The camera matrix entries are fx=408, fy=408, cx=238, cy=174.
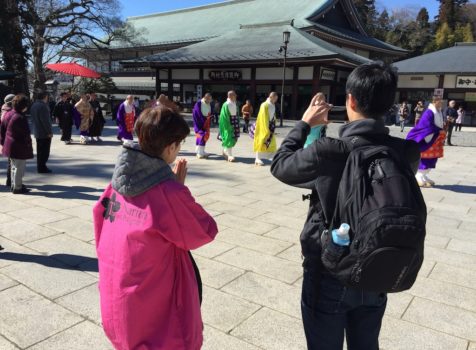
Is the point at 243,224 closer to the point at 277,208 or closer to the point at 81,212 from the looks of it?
the point at 277,208

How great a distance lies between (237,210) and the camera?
5.29 meters

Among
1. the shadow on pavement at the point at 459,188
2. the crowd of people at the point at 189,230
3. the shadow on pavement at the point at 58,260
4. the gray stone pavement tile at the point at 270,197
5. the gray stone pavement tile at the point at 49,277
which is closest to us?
the crowd of people at the point at 189,230

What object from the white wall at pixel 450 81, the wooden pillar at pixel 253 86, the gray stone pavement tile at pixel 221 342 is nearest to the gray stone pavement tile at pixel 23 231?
the gray stone pavement tile at pixel 221 342

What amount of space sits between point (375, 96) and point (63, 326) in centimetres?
227

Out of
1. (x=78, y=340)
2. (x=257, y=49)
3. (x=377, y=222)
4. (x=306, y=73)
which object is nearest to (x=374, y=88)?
(x=377, y=222)

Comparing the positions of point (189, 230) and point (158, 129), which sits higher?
point (158, 129)

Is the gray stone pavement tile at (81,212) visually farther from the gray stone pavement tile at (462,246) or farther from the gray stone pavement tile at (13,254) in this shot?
the gray stone pavement tile at (462,246)

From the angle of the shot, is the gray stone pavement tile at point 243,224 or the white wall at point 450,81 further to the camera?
the white wall at point 450,81

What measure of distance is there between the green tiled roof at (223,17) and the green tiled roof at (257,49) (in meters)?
2.82

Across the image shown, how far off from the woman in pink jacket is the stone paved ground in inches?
38.1

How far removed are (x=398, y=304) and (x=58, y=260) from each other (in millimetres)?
2773

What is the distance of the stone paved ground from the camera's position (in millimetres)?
2518

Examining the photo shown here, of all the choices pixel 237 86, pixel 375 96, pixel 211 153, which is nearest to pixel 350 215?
pixel 375 96

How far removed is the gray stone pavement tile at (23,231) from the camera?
400 centimetres
